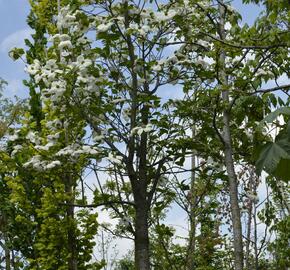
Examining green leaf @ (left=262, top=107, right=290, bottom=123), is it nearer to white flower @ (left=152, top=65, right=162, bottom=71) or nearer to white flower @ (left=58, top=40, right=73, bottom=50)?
white flower @ (left=152, top=65, right=162, bottom=71)

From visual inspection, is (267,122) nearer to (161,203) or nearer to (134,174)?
(134,174)

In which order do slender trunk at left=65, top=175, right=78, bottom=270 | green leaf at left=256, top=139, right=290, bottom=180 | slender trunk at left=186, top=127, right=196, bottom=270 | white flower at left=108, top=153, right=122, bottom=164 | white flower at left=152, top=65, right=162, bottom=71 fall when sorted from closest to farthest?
green leaf at left=256, top=139, right=290, bottom=180, white flower at left=108, top=153, right=122, bottom=164, white flower at left=152, top=65, right=162, bottom=71, slender trunk at left=65, top=175, right=78, bottom=270, slender trunk at left=186, top=127, right=196, bottom=270

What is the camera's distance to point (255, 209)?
9.59 m

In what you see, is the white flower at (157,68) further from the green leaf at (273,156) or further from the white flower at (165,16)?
the green leaf at (273,156)

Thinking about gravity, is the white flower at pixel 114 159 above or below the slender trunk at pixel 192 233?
above

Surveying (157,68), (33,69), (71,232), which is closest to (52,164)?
(33,69)

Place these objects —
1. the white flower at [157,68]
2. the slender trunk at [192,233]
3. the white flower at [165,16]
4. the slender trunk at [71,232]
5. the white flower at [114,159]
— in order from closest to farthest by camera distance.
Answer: the white flower at [114,159] < the white flower at [165,16] < the white flower at [157,68] < the slender trunk at [71,232] < the slender trunk at [192,233]

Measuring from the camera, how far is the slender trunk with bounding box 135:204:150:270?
5680 millimetres

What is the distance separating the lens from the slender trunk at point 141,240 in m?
5.68

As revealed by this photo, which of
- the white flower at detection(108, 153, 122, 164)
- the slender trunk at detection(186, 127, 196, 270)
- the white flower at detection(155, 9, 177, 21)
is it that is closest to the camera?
the white flower at detection(108, 153, 122, 164)

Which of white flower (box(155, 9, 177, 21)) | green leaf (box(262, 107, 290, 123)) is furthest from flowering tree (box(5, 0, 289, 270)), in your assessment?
green leaf (box(262, 107, 290, 123))

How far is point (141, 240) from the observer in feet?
19.0

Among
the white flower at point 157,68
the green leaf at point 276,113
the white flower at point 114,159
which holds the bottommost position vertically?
the green leaf at point 276,113

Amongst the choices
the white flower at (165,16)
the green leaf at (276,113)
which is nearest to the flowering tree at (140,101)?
the white flower at (165,16)
